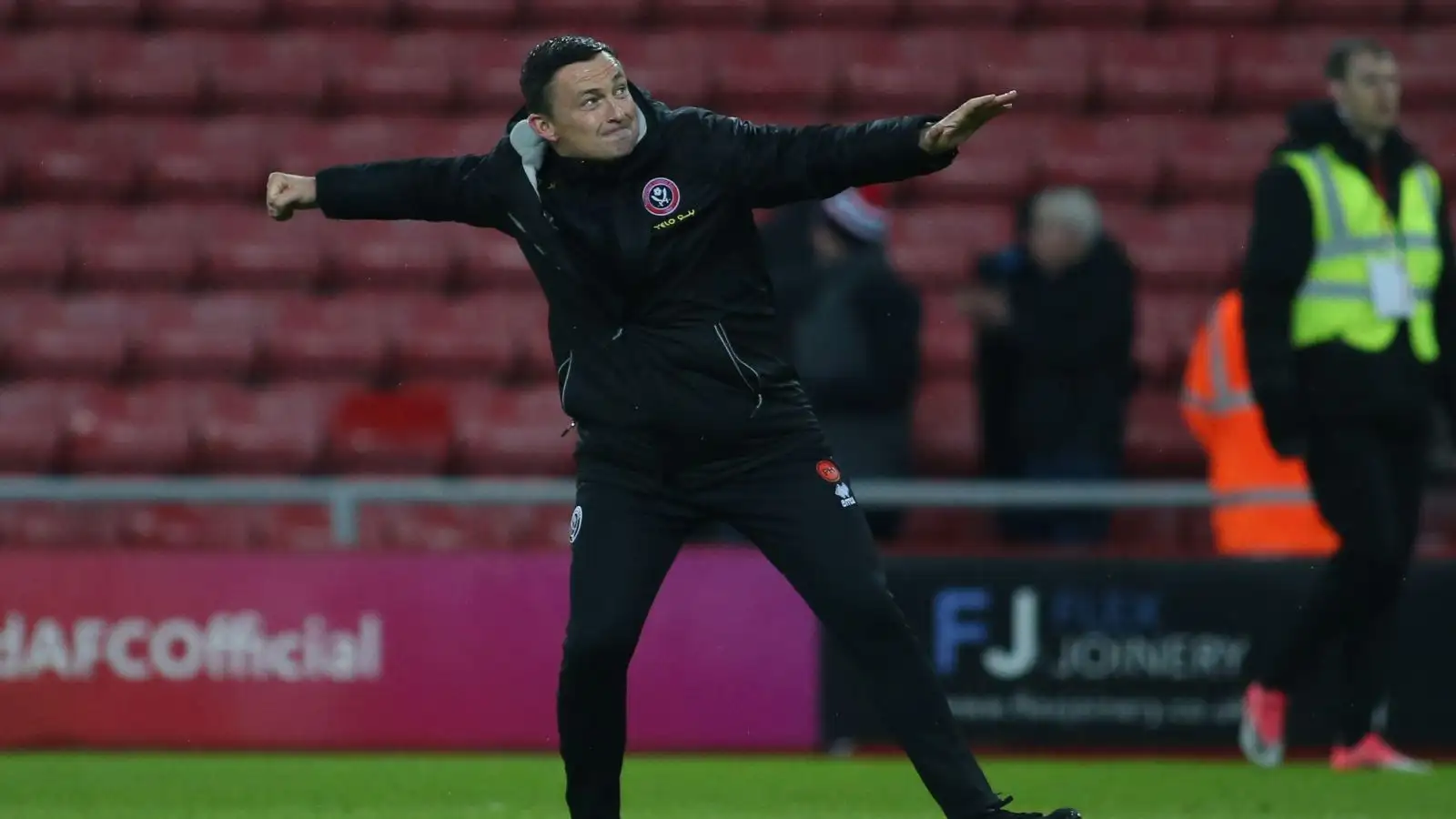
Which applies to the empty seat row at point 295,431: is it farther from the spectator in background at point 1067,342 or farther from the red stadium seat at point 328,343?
the spectator in background at point 1067,342

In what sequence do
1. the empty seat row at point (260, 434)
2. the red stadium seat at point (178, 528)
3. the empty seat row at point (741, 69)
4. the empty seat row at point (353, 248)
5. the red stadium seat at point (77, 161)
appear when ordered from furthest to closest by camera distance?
the red stadium seat at point (77, 161) → the empty seat row at point (741, 69) → the empty seat row at point (353, 248) → the empty seat row at point (260, 434) → the red stadium seat at point (178, 528)

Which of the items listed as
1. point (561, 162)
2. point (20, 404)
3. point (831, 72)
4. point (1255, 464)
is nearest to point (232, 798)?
point (561, 162)

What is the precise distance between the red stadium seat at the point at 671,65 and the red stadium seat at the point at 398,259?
4.42 ft

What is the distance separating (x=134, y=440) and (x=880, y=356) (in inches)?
160

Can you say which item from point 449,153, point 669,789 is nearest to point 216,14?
point 449,153

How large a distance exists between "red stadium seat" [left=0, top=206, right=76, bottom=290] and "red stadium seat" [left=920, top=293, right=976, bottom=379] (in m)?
4.66

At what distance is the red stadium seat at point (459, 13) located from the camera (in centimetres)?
1327

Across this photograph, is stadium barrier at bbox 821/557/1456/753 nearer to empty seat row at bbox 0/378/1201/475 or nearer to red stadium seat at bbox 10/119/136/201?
empty seat row at bbox 0/378/1201/475

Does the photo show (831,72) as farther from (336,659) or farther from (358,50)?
(336,659)

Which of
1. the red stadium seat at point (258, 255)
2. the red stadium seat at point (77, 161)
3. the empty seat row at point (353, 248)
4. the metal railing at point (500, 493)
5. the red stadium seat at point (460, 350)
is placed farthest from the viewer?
the red stadium seat at point (77, 161)

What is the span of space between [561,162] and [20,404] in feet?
22.8

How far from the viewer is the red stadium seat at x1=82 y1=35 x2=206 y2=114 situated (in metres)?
13.1

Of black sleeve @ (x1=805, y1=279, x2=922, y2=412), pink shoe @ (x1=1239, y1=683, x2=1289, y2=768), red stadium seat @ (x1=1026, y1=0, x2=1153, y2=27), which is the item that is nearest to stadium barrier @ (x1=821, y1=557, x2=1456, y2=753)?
pink shoe @ (x1=1239, y1=683, x2=1289, y2=768)

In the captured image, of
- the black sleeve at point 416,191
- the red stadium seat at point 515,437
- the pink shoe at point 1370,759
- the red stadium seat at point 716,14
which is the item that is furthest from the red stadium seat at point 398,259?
the black sleeve at point 416,191
